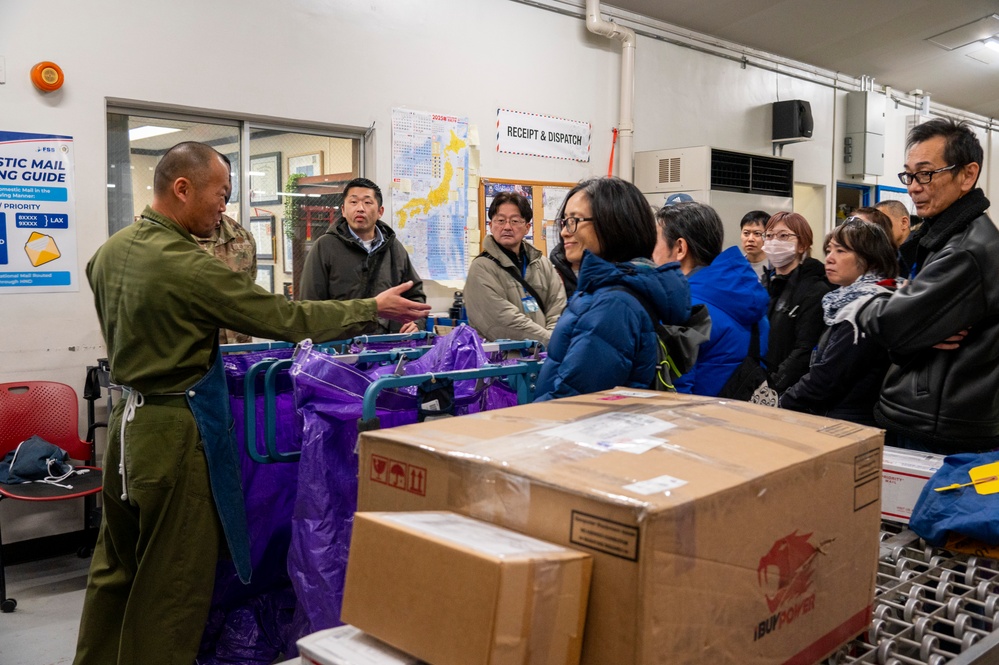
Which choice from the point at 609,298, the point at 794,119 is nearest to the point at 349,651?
the point at 609,298

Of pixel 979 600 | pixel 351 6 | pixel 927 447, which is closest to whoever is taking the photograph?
pixel 979 600

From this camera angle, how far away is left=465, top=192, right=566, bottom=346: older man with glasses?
137 inches

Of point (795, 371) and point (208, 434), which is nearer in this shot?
point (208, 434)

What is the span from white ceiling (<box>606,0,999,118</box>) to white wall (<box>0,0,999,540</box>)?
0.97 ft

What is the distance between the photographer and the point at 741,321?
2549 mm

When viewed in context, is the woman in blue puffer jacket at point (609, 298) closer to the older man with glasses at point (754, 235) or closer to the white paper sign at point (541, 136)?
the older man with glasses at point (754, 235)

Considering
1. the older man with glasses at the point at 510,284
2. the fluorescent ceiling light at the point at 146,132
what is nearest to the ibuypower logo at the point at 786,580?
the older man with glasses at the point at 510,284

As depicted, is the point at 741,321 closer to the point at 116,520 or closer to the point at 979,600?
the point at 979,600

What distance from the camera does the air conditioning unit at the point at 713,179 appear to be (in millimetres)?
5750

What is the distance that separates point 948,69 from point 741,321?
23.7ft

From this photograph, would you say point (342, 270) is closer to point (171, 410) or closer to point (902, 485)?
point (171, 410)

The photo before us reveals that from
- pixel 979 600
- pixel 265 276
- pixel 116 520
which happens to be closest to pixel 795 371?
pixel 979 600

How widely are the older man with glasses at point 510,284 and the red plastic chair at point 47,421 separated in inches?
68.2

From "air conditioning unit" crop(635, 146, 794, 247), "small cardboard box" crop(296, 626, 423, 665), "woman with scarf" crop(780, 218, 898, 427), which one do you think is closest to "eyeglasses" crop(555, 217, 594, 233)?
"woman with scarf" crop(780, 218, 898, 427)
